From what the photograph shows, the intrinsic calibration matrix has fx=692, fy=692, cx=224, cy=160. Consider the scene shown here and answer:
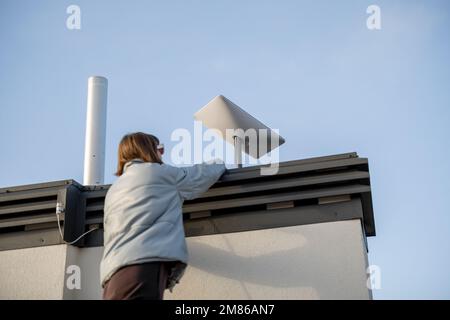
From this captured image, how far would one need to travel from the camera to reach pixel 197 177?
4.10m

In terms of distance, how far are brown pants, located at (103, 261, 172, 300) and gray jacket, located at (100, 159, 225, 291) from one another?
36 millimetres

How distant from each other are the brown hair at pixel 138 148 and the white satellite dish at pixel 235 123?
0.96 meters

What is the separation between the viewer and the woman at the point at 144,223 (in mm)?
3518

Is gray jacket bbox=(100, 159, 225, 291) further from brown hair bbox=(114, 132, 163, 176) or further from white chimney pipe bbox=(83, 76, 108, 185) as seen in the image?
white chimney pipe bbox=(83, 76, 108, 185)

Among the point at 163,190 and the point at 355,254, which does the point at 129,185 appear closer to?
the point at 163,190

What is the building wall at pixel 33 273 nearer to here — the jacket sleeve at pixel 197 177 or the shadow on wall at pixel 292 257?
the shadow on wall at pixel 292 257

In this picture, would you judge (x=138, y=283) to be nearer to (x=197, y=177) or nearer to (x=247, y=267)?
(x=197, y=177)

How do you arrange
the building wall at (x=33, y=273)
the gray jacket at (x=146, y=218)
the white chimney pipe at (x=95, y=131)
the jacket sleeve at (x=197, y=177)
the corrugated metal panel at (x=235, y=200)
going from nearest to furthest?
1. the gray jacket at (x=146, y=218)
2. the jacket sleeve at (x=197, y=177)
3. the corrugated metal panel at (x=235, y=200)
4. the building wall at (x=33, y=273)
5. the white chimney pipe at (x=95, y=131)

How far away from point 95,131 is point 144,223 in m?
2.67

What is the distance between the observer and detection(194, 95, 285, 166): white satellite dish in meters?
4.98

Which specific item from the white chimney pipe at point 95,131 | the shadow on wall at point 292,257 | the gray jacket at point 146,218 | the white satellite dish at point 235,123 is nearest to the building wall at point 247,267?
the shadow on wall at point 292,257

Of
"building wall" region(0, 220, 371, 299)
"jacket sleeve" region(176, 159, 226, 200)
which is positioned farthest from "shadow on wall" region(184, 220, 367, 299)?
"jacket sleeve" region(176, 159, 226, 200)
